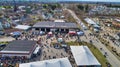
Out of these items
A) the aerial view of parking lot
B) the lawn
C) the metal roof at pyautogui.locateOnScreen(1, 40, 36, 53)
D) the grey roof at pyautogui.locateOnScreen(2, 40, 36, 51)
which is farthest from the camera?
the grey roof at pyautogui.locateOnScreen(2, 40, 36, 51)

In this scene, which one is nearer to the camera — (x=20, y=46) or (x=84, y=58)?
(x=84, y=58)

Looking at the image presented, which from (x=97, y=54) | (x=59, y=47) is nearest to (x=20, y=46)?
(x=59, y=47)

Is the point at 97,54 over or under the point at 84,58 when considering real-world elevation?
under

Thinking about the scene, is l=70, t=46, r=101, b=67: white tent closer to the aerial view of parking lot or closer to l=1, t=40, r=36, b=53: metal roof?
the aerial view of parking lot

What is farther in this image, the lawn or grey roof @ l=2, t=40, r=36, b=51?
grey roof @ l=2, t=40, r=36, b=51

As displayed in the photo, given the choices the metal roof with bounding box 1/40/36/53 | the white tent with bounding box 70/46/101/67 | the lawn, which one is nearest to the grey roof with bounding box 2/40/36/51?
the metal roof with bounding box 1/40/36/53

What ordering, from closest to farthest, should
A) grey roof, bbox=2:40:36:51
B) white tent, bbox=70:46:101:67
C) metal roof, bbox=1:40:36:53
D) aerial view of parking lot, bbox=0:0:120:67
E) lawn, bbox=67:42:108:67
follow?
1. white tent, bbox=70:46:101:67
2. aerial view of parking lot, bbox=0:0:120:67
3. lawn, bbox=67:42:108:67
4. metal roof, bbox=1:40:36:53
5. grey roof, bbox=2:40:36:51

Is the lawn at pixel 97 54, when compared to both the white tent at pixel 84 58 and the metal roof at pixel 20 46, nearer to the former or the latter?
the white tent at pixel 84 58

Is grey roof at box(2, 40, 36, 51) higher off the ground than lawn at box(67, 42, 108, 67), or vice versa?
grey roof at box(2, 40, 36, 51)

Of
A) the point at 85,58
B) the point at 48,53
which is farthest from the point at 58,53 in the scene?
the point at 85,58

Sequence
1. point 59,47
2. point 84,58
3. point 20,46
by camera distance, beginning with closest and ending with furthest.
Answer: point 84,58 < point 20,46 < point 59,47

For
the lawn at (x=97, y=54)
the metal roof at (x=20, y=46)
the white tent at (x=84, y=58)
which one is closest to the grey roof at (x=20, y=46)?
the metal roof at (x=20, y=46)

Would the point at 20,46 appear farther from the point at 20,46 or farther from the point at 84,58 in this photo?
the point at 84,58
